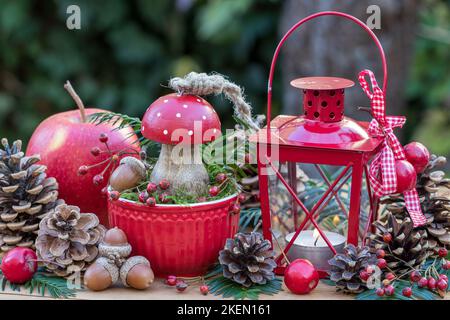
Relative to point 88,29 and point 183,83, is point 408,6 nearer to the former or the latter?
point 183,83

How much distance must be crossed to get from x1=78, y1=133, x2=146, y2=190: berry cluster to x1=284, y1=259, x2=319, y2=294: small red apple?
0.39 meters

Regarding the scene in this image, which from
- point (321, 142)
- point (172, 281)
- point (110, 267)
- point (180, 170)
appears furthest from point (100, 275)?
point (321, 142)

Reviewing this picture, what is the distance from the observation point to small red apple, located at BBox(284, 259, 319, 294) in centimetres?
116

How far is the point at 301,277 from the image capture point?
116 cm

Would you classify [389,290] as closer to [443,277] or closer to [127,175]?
[443,277]

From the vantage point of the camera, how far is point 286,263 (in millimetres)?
1276

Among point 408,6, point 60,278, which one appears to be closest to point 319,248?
point 60,278

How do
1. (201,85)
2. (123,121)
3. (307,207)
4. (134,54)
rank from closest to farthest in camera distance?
1. (201,85)
2. (123,121)
3. (307,207)
4. (134,54)

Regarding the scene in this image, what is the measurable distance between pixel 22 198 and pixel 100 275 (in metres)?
0.25

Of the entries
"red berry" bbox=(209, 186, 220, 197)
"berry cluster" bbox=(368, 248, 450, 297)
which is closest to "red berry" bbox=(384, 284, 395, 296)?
"berry cluster" bbox=(368, 248, 450, 297)

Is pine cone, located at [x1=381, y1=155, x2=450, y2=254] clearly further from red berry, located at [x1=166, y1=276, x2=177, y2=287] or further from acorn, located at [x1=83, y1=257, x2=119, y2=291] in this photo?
acorn, located at [x1=83, y1=257, x2=119, y2=291]

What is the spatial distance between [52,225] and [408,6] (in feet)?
5.22

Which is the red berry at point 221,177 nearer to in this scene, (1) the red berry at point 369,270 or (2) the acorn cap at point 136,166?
(2) the acorn cap at point 136,166

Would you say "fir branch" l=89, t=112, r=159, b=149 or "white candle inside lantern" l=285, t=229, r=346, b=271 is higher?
"fir branch" l=89, t=112, r=159, b=149
